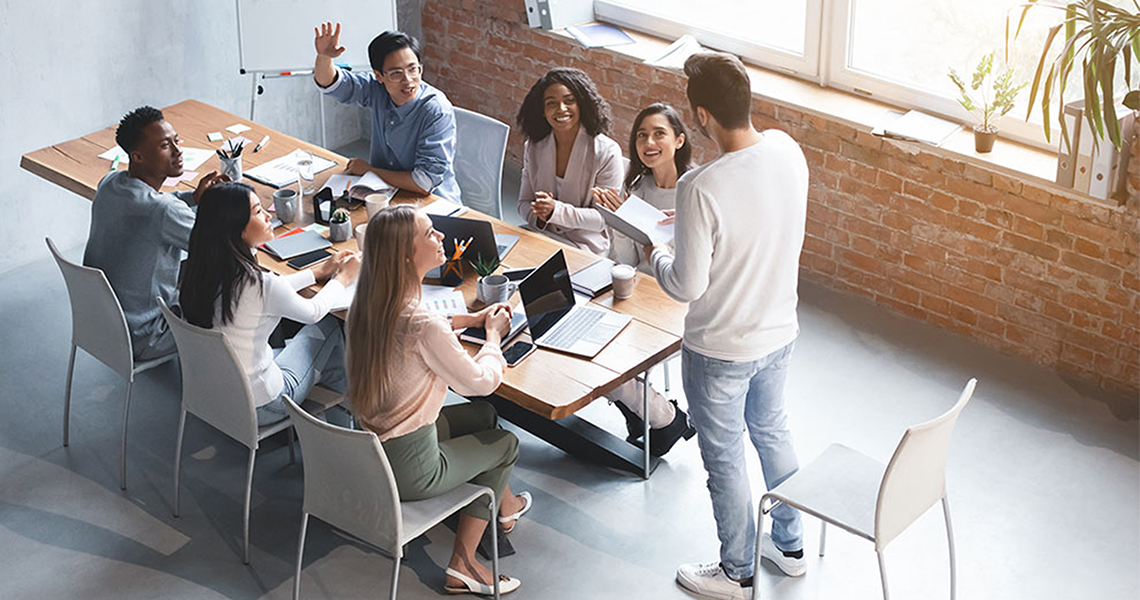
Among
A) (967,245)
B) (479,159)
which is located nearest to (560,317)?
(479,159)

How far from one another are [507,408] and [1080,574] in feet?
6.76

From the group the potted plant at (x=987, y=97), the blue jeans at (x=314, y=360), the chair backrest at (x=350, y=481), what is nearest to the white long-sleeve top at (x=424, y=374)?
the chair backrest at (x=350, y=481)

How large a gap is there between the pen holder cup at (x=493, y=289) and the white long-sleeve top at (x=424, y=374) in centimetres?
51

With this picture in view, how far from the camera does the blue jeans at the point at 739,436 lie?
354 centimetres

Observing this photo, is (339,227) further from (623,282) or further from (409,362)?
(409,362)

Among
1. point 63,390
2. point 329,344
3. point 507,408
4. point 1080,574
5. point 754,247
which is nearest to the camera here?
point 754,247

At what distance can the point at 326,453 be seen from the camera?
3395 millimetres

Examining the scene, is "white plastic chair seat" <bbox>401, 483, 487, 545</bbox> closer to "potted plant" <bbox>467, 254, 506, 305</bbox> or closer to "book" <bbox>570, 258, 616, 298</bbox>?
"potted plant" <bbox>467, 254, 506, 305</bbox>

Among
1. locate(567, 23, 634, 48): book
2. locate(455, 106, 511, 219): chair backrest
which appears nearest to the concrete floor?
locate(455, 106, 511, 219): chair backrest

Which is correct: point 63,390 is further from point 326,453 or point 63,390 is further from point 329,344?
point 326,453

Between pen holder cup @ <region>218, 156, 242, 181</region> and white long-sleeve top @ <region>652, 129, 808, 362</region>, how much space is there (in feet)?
7.12

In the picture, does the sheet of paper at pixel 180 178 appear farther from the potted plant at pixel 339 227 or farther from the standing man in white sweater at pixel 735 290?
the standing man in white sweater at pixel 735 290

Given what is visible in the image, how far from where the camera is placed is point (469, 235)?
4.23 meters

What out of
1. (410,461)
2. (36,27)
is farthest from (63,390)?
(410,461)
